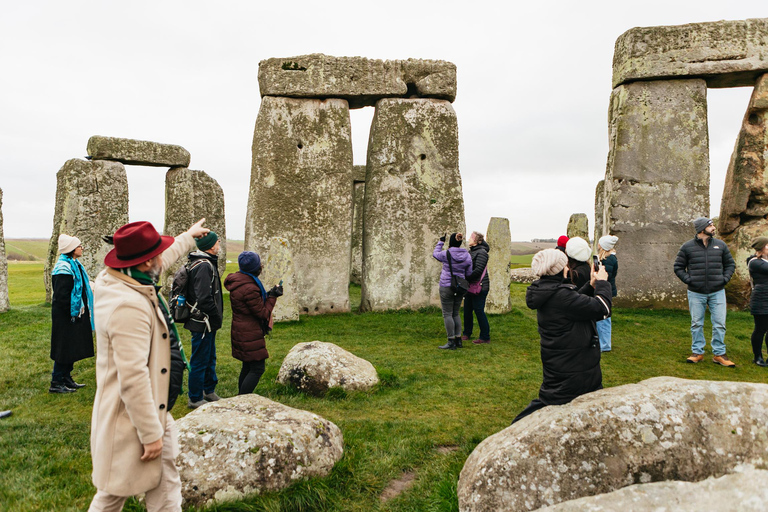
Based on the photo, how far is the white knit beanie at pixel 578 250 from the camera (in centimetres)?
414

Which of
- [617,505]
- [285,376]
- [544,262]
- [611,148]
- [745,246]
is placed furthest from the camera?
[611,148]

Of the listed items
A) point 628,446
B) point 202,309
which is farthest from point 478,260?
point 628,446

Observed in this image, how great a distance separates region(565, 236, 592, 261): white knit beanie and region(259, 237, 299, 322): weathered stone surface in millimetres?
6349

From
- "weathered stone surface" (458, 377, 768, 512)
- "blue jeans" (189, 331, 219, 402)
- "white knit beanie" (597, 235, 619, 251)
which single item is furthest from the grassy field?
"white knit beanie" (597, 235, 619, 251)

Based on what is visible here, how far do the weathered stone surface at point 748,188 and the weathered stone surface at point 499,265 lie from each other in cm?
468

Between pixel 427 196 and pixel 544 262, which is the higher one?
pixel 427 196

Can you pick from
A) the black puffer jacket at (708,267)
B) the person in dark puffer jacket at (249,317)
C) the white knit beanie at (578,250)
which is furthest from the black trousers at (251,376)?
the black puffer jacket at (708,267)

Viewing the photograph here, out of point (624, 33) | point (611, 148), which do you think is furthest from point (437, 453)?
point (624, 33)

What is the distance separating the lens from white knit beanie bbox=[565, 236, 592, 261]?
4141mm

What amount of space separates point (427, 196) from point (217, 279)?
6.82 meters

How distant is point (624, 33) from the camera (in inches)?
440

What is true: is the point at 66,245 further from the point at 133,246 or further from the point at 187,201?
the point at 187,201

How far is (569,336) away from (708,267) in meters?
4.07

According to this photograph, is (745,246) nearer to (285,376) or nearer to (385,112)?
(385,112)
